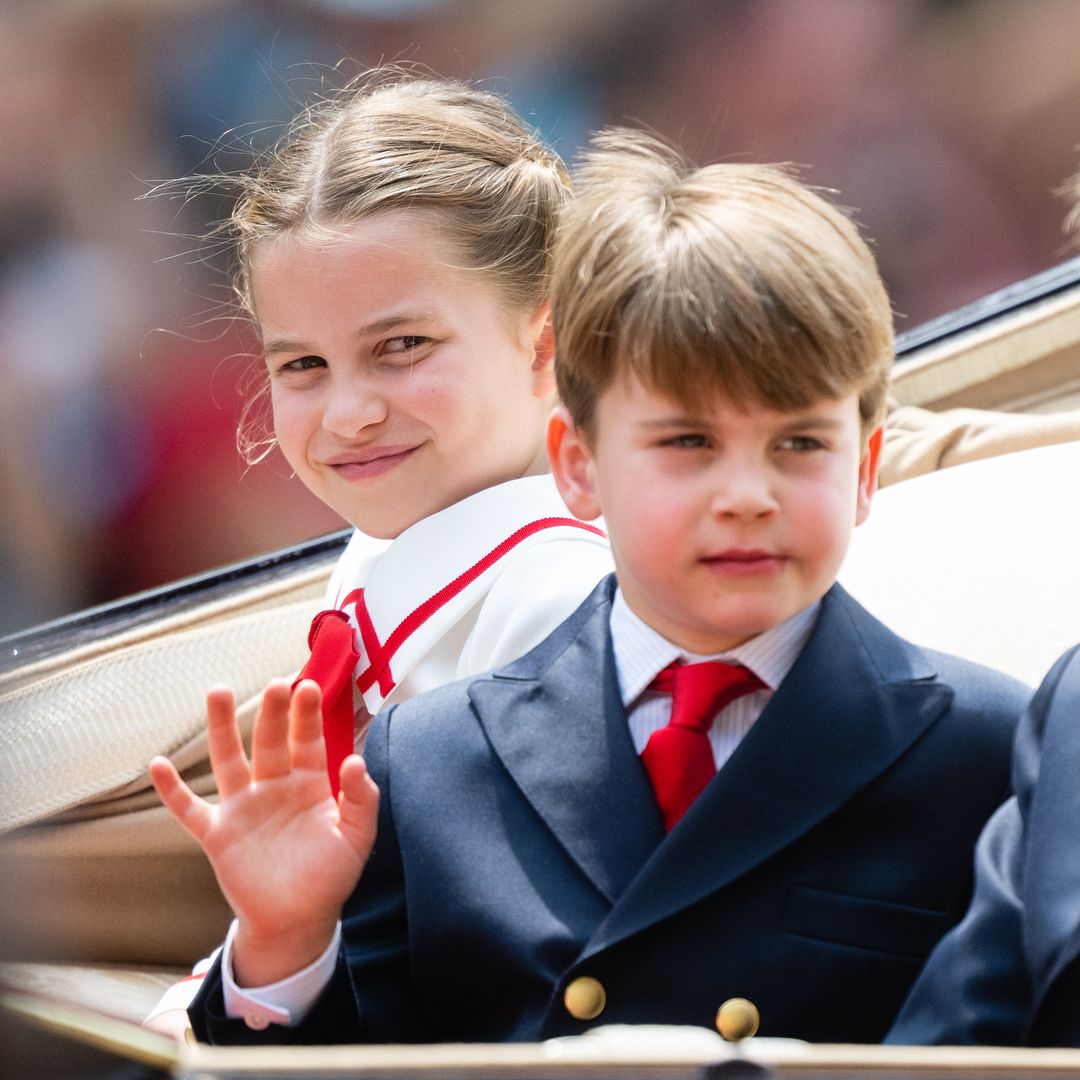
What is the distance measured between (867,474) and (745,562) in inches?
3.8

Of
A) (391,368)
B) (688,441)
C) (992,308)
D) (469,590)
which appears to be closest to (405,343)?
(391,368)

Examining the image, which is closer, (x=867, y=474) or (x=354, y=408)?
(x=867, y=474)

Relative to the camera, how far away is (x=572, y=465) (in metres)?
0.69

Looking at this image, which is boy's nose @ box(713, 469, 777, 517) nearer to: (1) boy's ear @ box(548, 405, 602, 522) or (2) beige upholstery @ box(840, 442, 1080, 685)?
(1) boy's ear @ box(548, 405, 602, 522)

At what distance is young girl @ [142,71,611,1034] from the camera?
0.81m

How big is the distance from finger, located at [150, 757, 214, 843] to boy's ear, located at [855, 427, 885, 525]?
11.1 inches

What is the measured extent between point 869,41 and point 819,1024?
161 centimetres

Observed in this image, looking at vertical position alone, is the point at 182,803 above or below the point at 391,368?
below

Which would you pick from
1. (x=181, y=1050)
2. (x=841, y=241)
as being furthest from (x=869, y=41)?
(x=181, y=1050)

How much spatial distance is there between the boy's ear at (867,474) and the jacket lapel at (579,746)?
113 mm

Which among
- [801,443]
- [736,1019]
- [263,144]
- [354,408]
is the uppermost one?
[263,144]

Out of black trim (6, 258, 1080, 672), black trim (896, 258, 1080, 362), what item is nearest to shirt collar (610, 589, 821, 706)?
black trim (6, 258, 1080, 672)

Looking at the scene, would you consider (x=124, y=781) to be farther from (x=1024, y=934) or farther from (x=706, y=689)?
(x=1024, y=934)

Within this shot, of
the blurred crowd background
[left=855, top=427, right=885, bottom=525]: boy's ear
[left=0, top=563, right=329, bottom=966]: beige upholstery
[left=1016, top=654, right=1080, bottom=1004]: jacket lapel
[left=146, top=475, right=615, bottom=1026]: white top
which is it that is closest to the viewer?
[left=1016, top=654, right=1080, bottom=1004]: jacket lapel
